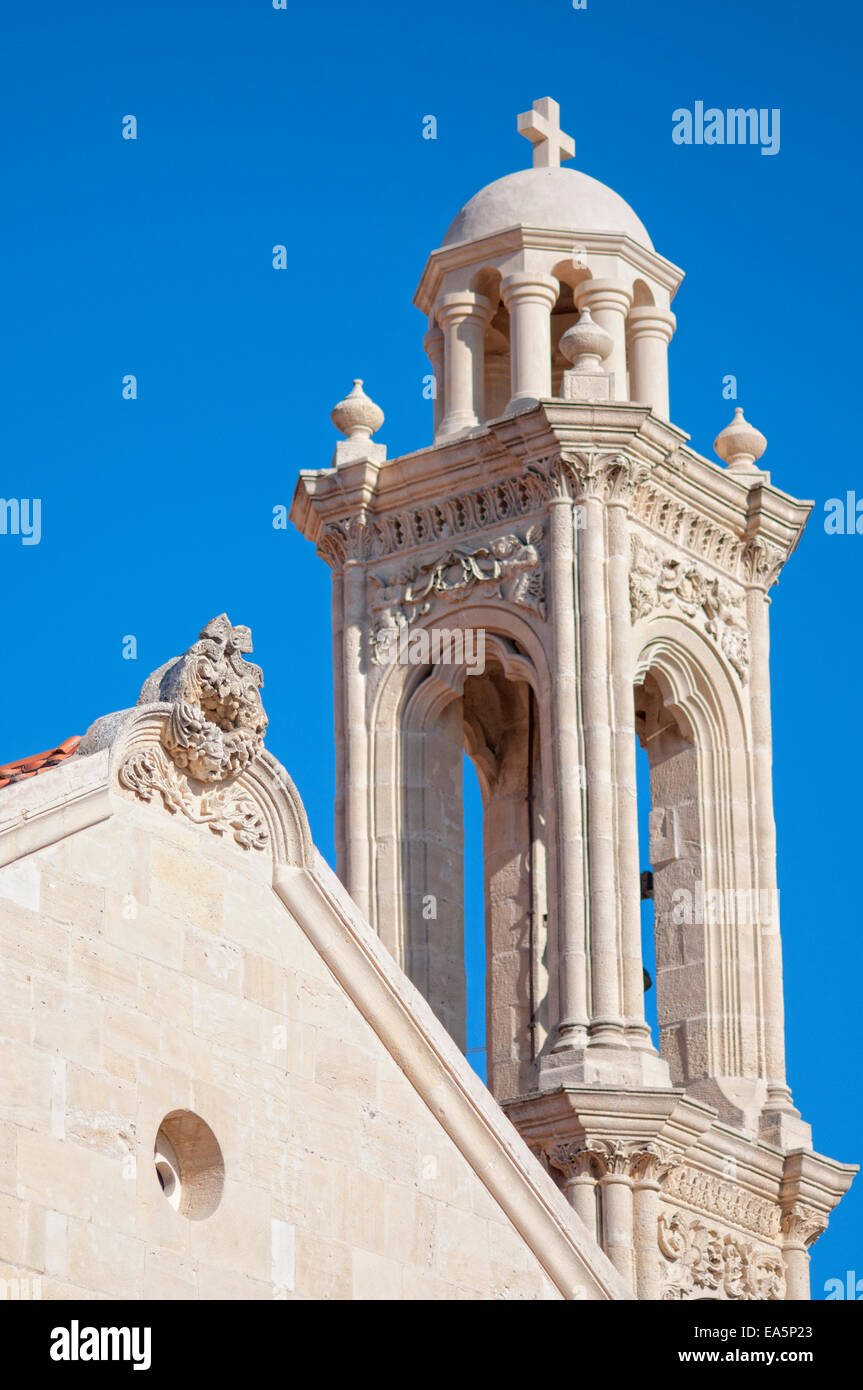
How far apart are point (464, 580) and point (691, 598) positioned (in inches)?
94.3

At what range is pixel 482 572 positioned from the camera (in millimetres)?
40812

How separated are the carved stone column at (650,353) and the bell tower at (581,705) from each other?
0.03 meters

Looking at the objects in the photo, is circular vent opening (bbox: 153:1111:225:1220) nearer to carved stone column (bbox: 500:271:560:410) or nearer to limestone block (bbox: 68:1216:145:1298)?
limestone block (bbox: 68:1216:145:1298)

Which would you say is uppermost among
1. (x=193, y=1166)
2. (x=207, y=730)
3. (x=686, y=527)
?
(x=686, y=527)

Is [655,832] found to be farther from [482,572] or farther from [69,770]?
[69,770]

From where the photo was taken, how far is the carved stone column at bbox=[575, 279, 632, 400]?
42.4m

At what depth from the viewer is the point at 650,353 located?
42.8 metres

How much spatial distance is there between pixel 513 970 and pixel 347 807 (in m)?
2.35

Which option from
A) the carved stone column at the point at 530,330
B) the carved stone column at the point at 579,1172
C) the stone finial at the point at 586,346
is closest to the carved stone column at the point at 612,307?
the carved stone column at the point at 530,330

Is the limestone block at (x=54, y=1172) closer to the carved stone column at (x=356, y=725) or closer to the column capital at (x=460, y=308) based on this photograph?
the carved stone column at (x=356, y=725)

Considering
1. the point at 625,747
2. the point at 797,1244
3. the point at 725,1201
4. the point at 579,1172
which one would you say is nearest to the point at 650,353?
the point at 625,747

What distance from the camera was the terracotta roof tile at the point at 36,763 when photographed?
2534 cm

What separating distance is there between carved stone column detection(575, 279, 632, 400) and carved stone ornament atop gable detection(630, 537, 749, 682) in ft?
7.01

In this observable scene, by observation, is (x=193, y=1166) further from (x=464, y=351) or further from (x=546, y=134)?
(x=546, y=134)
